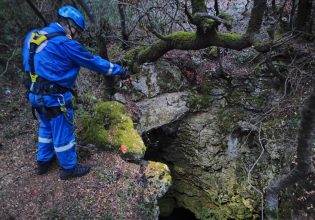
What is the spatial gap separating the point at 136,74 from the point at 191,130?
1.65 m

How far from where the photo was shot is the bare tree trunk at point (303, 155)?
10.6 feet

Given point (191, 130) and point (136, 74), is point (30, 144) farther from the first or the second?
point (191, 130)

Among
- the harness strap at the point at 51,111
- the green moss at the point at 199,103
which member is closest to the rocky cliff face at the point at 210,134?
the green moss at the point at 199,103

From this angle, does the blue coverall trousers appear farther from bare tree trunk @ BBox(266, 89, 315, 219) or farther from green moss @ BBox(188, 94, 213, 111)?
bare tree trunk @ BBox(266, 89, 315, 219)

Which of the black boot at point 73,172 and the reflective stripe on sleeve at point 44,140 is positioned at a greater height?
the reflective stripe on sleeve at point 44,140

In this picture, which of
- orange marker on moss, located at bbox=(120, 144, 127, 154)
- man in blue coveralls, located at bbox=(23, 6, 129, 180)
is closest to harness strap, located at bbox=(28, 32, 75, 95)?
man in blue coveralls, located at bbox=(23, 6, 129, 180)

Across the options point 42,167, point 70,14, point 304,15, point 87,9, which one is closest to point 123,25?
point 87,9

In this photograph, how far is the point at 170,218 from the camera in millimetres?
7707

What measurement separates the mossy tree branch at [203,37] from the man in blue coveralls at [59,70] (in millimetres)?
1572

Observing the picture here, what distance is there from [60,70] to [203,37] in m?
Answer: 2.89

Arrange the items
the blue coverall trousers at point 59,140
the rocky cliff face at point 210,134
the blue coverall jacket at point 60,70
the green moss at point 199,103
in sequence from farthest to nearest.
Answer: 1. the green moss at point 199,103
2. the rocky cliff face at point 210,134
3. the blue coverall trousers at point 59,140
4. the blue coverall jacket at point 60,70

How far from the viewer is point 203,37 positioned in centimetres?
620

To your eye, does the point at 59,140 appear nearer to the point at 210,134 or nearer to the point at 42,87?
the point at 42,87

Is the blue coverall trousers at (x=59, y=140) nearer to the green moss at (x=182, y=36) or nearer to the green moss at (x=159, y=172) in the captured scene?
the green moss at (x=159, y=172)
